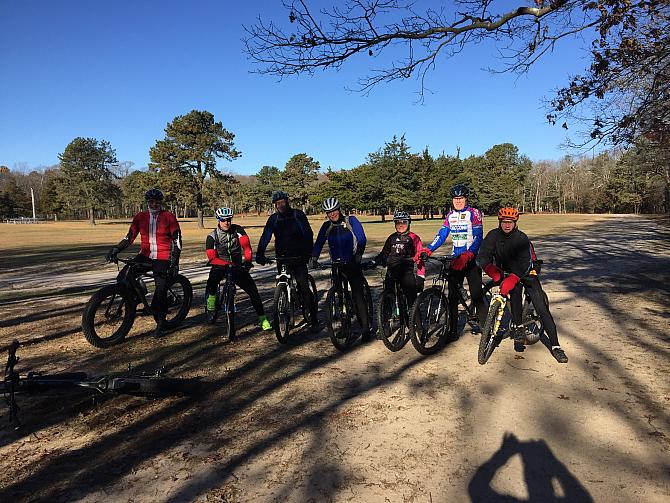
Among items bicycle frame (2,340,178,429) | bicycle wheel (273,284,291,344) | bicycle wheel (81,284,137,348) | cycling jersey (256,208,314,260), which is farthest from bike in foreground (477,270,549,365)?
bicycle wheel (81,284,137,348)

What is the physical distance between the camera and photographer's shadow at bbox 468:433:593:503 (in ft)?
8.76

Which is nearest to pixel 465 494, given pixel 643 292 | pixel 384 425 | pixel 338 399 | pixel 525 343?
pixel 384 425

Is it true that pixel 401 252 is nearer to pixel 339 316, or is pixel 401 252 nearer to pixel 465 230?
pixel 465 230

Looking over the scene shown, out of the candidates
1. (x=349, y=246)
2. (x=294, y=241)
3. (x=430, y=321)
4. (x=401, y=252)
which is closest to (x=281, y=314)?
(x=294, y=241)

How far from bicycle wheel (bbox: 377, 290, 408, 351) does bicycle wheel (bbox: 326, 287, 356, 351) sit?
0.51 meters

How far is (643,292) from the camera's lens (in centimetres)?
904

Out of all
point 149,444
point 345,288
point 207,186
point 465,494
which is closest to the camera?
point 465,494

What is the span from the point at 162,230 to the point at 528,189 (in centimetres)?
10822

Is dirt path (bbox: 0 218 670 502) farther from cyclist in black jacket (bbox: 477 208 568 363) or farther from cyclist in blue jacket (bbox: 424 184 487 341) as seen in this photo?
cyclist in blue jacket (bbox: 424 184 487 341)

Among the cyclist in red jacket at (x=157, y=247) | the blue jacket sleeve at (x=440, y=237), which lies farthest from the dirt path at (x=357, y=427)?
the blue jacket sleeve at (x=440, y=237)

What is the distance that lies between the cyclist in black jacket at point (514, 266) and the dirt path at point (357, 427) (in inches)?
18.6

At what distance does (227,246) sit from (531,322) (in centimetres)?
429

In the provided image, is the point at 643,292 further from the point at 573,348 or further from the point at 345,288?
the point at 345,288

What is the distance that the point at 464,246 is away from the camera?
5.79 m
